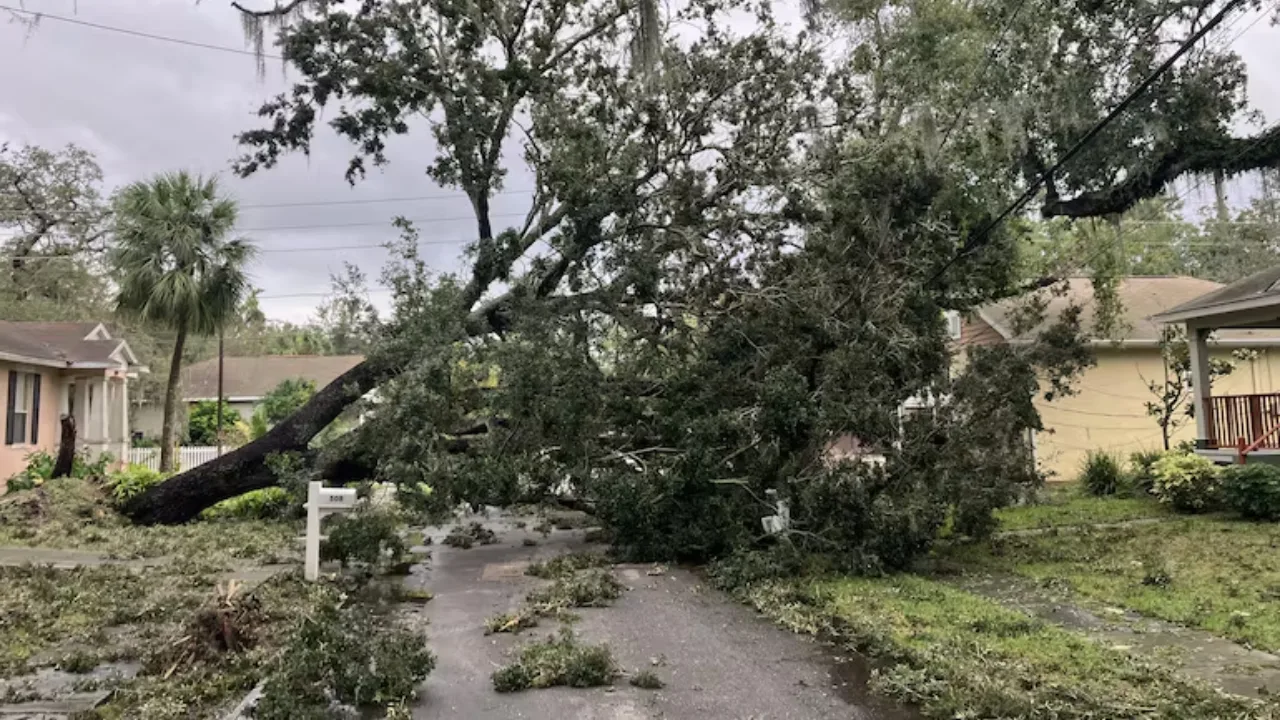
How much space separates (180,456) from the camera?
74.7 feet

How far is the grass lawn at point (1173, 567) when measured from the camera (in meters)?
6.88

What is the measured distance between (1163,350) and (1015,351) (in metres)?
8.60

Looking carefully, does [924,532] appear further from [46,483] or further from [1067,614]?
[46,483]

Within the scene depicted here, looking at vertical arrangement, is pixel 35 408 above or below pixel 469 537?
above

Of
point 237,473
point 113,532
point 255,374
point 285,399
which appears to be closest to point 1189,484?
point 237,473

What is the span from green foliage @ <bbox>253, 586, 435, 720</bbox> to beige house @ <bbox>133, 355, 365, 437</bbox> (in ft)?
93.8

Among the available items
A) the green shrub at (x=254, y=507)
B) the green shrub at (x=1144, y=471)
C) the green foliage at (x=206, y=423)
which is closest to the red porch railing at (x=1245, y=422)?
the green shrub at (x=1144, y=471)

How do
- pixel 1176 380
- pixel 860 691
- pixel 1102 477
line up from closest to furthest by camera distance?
pixel 860 691 < pixel 1102 477 < pixel 1176 380

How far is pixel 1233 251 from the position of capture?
37.4 metres

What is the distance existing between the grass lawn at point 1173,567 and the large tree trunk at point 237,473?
353 inches

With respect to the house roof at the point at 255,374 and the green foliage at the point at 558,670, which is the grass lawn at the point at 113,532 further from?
the house roof at the point at 255,374

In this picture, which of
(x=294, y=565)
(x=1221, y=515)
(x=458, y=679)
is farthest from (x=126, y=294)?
(x=1221, y=515)

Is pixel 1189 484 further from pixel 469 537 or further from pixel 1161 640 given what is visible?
pixel 469 537

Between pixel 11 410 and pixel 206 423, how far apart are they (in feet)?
41.3
